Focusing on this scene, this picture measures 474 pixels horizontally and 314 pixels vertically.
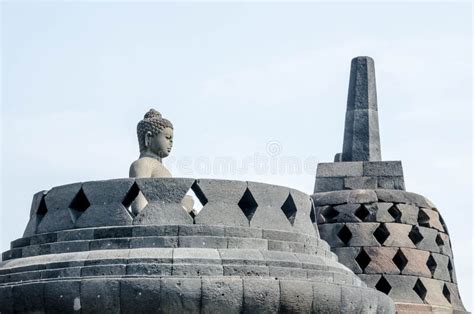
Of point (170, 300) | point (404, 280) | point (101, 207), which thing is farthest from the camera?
point (404, 280)

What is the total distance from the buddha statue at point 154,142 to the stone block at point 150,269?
2501 millimetres

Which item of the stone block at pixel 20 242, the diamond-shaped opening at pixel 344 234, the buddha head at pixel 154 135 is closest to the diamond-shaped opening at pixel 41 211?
the stone block at pixel 20 242

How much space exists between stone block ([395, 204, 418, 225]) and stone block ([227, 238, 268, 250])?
894 centimetres

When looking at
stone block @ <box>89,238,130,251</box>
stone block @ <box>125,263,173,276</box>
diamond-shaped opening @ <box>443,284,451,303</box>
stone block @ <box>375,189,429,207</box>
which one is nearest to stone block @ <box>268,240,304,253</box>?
stone block @ <box>125,263,173,276</box>

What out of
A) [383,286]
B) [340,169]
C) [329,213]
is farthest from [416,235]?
[340,169]

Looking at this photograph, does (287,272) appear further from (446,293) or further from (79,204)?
(446,293)

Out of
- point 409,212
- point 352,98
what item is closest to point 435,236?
point 409,212

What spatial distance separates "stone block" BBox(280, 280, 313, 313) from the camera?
1764 centimetres

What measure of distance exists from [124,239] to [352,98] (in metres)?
10.7

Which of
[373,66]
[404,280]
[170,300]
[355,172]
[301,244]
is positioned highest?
[373,66]

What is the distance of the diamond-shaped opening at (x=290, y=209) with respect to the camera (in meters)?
19.0

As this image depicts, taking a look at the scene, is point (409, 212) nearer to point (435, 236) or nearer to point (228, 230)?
point (435, 236)

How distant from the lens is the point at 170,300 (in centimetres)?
1727

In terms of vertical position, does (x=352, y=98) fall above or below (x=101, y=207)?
above
